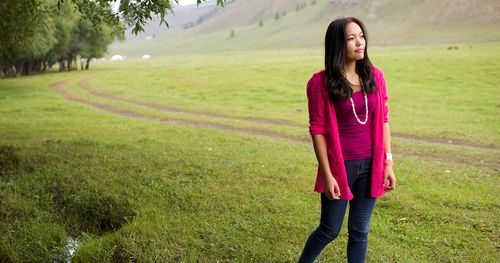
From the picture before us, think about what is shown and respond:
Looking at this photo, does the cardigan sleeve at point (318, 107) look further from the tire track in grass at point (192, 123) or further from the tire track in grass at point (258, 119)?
the tire track in grass at point (258, 119)

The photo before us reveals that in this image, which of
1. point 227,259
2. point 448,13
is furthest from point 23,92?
point 448,13

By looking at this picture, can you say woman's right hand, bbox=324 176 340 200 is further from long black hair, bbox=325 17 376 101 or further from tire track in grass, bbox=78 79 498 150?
tire track in grass, bbox=78 79 498 150

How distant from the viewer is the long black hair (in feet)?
13.6

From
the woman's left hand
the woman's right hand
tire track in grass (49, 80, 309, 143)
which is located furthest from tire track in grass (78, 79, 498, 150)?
the woman's right hand

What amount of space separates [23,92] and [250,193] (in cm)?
3386

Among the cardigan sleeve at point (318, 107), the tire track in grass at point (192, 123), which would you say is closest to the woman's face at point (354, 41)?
the cardigan sleeve at point (318, 107)

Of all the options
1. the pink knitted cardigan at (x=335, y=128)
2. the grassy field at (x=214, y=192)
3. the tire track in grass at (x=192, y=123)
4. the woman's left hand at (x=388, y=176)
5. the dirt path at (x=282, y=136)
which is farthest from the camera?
the tire track in grass at (x=192, y=123)

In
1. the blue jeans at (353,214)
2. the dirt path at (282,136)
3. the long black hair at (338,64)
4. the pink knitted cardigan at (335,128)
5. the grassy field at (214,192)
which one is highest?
the long black hair at (338,64)

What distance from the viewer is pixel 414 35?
167625 millimetres

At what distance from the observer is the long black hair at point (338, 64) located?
414cm

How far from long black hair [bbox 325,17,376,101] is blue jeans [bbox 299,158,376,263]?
2.39ft

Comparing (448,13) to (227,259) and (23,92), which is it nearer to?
(23,92)

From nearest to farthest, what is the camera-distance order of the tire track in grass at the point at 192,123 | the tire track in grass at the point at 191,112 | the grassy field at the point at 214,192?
the grassy field at the point at 214,192 → the tire track in grass at the point at 192,123 → the tire track in grass at the point at 191,112

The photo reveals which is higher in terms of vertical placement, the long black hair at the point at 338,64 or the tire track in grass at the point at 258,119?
the long black hair at the point at 338,64
